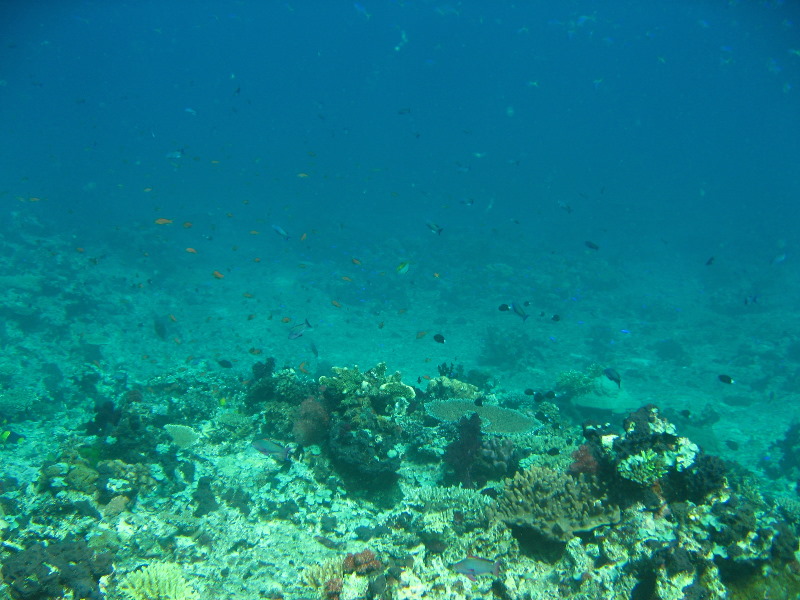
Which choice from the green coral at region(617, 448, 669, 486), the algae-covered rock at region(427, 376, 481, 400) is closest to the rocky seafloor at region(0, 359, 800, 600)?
the green coral at region(617, 448, 669, 486)

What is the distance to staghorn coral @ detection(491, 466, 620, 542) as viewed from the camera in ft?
15.6

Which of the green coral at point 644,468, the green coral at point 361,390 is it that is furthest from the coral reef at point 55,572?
the green coral at point 644,468

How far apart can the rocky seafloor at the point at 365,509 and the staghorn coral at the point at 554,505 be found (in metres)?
0.02

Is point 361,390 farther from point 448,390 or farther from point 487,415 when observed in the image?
point 448,390

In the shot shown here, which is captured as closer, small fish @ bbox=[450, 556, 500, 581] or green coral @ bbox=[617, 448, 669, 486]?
small fish @ bbox=[450, 556, 500, 581]

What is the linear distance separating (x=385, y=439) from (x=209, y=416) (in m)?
4.52

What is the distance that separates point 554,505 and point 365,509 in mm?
2936

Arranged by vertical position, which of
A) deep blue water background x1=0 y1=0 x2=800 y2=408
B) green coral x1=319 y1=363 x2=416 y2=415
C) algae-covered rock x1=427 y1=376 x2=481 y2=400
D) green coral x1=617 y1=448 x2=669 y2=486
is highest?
deep blue water background x1=0 y1=0 x2=800 y2=408

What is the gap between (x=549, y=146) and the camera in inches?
5630

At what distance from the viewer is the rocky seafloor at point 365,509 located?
167 inches

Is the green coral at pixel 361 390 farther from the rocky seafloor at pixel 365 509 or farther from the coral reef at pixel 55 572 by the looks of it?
the coral reef at pixel 55 572

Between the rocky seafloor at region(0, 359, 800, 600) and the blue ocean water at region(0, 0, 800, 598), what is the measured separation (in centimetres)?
59

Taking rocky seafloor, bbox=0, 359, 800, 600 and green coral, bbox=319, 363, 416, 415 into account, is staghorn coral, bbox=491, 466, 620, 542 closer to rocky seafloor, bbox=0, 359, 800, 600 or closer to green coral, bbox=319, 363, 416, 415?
rocky seafloor, bbox=0, 359, 800, 600

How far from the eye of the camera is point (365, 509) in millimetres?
6375
